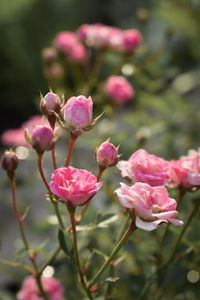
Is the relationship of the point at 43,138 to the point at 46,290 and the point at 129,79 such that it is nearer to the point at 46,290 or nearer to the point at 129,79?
the point at 46,290

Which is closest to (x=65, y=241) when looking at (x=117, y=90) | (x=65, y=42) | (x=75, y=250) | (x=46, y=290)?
(x=75, y=250)

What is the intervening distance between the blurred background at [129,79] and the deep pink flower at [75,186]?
0.20 m

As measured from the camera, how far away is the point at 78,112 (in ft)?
1.38

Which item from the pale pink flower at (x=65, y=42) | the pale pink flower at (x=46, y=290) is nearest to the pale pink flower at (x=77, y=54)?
the pale pink flower at (x=65, y=42)

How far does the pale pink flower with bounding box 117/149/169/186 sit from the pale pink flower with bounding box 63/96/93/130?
0.21ft

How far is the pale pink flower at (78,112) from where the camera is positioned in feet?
1.38

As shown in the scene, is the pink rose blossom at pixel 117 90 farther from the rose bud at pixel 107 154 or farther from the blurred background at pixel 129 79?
the rose bud at pixel 107 154

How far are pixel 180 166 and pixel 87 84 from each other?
434 mm

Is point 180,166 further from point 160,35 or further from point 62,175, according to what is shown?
point 160,35

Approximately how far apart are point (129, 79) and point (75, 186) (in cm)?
62

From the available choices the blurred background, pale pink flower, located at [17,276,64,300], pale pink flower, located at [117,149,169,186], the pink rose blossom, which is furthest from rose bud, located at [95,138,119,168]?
the pink rose blossom

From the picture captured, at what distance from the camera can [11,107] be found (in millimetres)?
2844

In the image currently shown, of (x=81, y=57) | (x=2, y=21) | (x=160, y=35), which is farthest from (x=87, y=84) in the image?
(x=2, y=21)

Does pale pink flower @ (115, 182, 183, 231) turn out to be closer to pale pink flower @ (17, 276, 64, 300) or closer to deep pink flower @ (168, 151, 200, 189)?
deep pink flower @ (168, 151, 200, 189)
